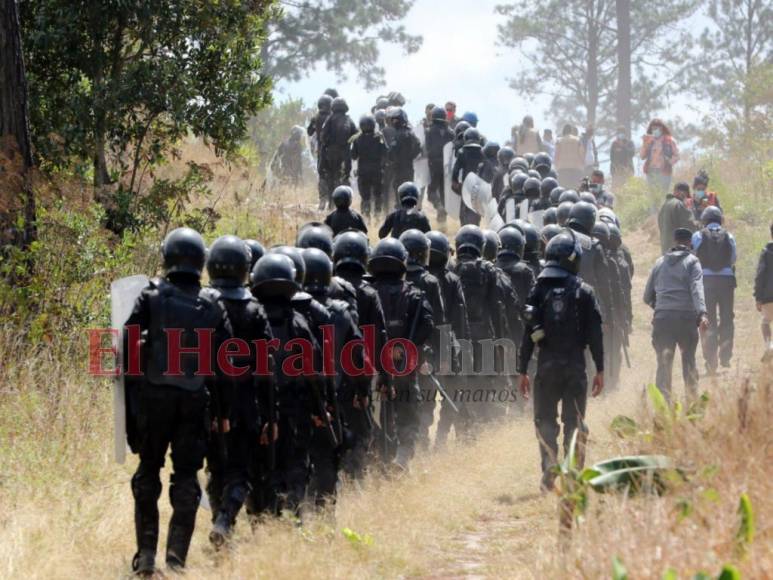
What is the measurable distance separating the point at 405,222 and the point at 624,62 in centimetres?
3011

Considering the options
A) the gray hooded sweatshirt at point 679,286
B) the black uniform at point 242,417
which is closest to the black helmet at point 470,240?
the gray hooded sweatshirt at point 679,286

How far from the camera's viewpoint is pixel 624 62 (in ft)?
146

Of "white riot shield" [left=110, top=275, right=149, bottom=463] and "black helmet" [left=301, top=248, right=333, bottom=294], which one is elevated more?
"black helmet" [left=301, top=248, right=333, bottom=294]

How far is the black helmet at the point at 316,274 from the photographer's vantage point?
31.2 ft

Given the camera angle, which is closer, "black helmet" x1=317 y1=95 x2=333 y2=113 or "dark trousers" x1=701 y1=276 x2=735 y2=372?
"dark trousers" x1=701 y1=276 x2=735 y2=372

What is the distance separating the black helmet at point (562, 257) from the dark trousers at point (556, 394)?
0.64 meters

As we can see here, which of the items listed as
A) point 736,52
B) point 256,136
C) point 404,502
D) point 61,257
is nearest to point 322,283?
point 404,502

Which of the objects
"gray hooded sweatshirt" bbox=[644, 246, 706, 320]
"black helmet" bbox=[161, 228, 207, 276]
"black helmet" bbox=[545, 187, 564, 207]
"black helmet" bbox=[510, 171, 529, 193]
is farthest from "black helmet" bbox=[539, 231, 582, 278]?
"black helmet" bbox=[510, 171, 529, 193]

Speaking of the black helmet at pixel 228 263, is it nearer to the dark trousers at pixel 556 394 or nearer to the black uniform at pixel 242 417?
the black uniform at pixel 242 417

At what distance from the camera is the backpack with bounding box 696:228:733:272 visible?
16.8 m

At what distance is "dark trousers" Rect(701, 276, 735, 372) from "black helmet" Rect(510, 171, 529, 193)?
13.3ft

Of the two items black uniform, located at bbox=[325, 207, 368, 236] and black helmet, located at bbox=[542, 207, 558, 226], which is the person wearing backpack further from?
black uniform, located at bbox=[325, 207, 368, 236]

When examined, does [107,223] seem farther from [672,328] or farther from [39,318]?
[672,328]

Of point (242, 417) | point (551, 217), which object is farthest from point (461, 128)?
point (242, 417)
